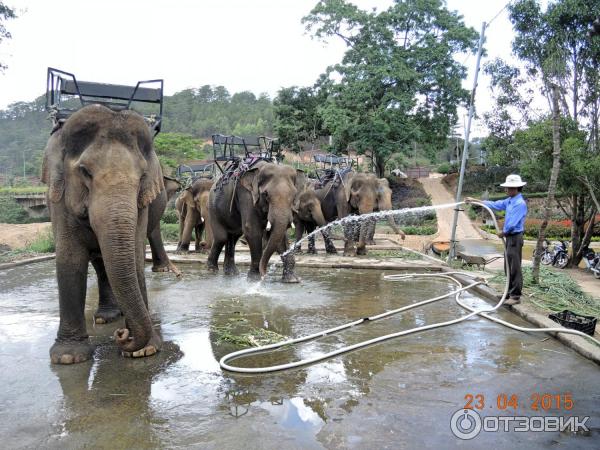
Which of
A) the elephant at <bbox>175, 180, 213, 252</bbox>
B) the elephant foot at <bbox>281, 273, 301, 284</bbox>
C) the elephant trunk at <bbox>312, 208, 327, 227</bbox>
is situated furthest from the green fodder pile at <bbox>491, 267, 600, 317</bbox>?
the elephant at <bbox>175, 180, 213, 252</bbox>

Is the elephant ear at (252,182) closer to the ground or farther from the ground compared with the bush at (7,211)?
farther from the ground

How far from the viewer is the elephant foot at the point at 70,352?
5.05 meters

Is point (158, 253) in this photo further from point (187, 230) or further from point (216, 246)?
point (187, 230)

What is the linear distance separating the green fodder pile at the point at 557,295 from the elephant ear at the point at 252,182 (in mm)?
4810

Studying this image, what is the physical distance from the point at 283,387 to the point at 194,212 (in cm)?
1240

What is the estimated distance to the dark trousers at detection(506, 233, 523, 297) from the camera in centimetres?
780

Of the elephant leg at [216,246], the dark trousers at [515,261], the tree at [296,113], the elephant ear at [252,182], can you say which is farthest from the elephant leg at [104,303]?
the tree at [296,113]

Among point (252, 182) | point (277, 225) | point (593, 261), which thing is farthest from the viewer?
point (593, 261)

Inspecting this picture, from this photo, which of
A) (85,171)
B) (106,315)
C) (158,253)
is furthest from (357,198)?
(85,171)

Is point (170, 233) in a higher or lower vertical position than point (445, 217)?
lower

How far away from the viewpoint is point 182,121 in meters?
104

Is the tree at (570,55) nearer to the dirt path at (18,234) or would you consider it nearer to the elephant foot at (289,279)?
the elephant foot at (289,279)

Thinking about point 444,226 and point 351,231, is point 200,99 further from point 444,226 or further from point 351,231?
point 351,231

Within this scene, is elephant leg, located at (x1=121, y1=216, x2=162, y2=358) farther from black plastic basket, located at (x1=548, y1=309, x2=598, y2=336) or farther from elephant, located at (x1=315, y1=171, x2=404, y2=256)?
elephant, located at (x1=315, y1=171, x2=404, y2=256)
